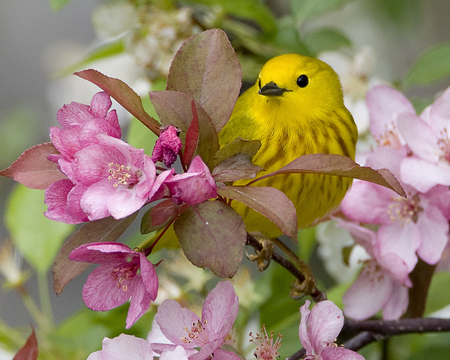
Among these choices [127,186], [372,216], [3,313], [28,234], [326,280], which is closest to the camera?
[127,186]

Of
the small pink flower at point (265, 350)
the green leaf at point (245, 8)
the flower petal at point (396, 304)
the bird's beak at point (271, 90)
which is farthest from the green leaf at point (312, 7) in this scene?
the small pink flower at point (265, 350)

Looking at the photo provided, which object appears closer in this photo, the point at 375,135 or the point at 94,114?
the point at 94,114

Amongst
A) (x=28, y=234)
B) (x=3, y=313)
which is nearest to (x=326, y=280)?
(x=28, y=234)

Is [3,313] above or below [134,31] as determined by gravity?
below

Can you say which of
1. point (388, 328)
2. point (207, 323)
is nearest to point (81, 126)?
point (207, 323)

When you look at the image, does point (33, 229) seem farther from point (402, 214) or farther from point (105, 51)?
point (402, 214)

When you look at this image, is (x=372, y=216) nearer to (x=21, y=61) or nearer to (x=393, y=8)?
(x=393, y=8)

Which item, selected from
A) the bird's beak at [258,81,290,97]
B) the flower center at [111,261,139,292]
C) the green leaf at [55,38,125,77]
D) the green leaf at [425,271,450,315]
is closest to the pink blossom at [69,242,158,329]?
the flower center at [111,261,139,292]

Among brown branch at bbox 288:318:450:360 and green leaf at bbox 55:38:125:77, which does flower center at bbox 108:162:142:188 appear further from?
green leaf at bbox 55:38:125:77
